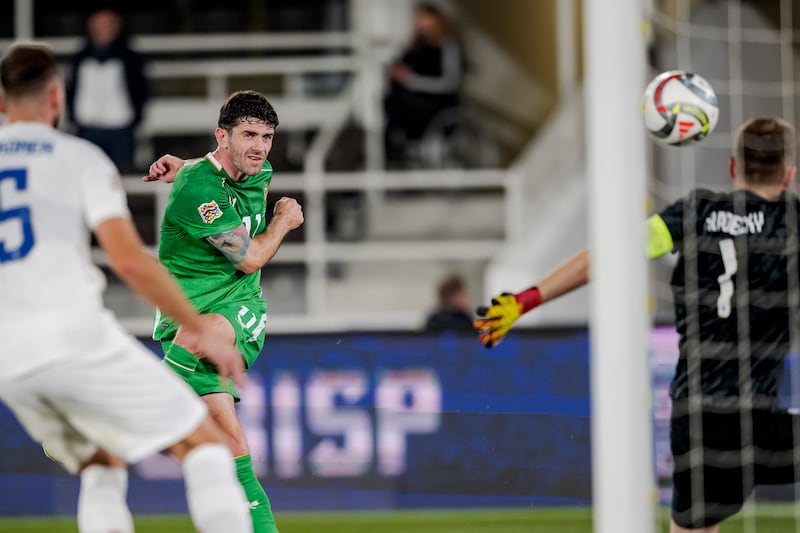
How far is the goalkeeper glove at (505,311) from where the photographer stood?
568 centimetres

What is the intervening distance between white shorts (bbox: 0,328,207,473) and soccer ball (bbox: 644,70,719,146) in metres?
2.54

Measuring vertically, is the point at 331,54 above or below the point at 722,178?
above

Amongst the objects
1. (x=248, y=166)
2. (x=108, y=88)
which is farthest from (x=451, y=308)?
(x=248, y=166)

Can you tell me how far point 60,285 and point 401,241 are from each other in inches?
374

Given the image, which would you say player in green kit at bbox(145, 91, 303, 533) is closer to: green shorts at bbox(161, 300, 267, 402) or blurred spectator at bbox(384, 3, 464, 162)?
green shorts at bbox(161, 300, 267, 402)

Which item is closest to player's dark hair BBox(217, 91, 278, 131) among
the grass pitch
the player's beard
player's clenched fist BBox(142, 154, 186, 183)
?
the player's beard

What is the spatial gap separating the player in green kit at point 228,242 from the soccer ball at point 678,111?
153cm

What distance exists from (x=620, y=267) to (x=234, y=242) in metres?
1.57

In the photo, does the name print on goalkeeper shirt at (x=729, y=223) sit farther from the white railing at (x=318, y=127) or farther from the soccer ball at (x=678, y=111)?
the white railing at (x=318, y=127)

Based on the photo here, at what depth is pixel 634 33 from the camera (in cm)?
500

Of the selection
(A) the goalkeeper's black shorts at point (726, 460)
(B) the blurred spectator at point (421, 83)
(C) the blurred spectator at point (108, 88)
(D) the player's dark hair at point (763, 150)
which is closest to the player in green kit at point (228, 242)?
(A) the goalkeeper's black shorts at point (726, 460)

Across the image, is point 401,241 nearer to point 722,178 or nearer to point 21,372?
point 722,178

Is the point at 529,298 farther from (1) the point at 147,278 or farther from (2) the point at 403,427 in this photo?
(2) the point at 403,427

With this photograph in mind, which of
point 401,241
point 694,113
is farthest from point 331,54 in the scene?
point 694,113
